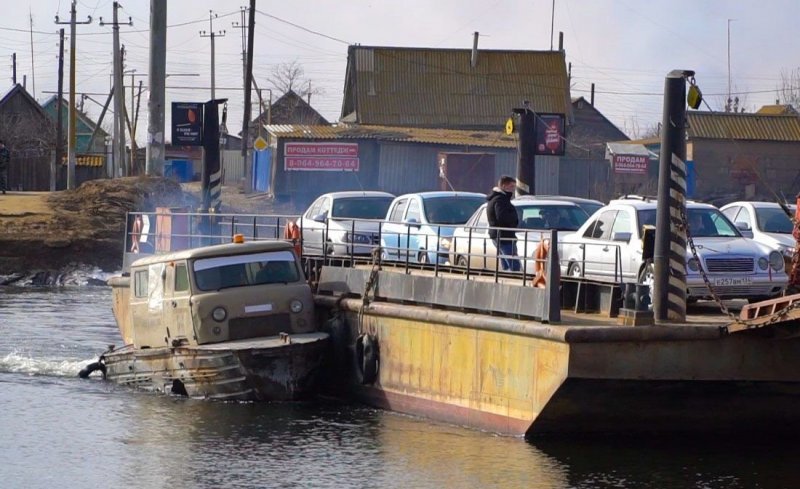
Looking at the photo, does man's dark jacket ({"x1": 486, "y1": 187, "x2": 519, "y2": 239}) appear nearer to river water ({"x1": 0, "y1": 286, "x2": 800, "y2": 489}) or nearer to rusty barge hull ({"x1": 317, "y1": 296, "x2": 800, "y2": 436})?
rusty barge hull ({"x1": 317, "y1": 296, "x2": 800, "y2": 436})

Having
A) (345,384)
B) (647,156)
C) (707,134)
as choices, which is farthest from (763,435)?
(707,134)

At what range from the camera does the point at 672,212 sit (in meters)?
15.5

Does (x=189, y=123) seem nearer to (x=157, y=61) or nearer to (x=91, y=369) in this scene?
(x=157, y=61)

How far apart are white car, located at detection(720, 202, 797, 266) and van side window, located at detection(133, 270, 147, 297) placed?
8893mm

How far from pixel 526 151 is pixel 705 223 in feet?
29.0

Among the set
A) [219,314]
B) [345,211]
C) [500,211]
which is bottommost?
[219,314]

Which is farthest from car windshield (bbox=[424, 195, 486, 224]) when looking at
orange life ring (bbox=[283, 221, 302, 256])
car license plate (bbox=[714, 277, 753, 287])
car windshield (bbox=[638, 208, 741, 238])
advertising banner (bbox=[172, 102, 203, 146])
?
advertising banner (bbox=[172, 102, 203, 146])

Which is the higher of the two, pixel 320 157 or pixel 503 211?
pixel 320 157

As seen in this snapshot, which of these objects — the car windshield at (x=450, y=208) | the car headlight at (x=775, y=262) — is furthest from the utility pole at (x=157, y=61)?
the car headlight at (x=775, y=262)

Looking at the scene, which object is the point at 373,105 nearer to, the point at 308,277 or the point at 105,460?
the point at 308,277

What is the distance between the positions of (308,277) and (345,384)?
2.54 meters

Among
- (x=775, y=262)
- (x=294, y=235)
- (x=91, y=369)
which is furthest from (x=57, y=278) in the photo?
(x=775, y=262)

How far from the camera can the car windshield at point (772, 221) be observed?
73.8 feet

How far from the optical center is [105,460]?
15.6 meters
